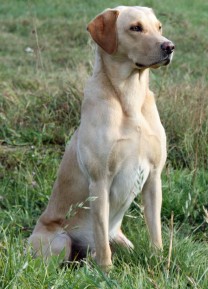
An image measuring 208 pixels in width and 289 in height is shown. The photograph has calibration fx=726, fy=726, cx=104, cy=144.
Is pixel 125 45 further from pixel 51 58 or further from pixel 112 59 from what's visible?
pixel 51 58

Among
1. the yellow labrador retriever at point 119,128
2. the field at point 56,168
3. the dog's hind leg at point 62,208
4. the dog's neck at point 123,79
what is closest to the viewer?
the field at point 56,168

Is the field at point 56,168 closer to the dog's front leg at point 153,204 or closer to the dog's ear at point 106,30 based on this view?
the dog's front leg at point 153,204

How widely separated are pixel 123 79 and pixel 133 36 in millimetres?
275

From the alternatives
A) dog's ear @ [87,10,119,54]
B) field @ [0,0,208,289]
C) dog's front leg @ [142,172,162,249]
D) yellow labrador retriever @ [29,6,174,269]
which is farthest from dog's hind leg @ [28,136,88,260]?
dog's ear @ [87,10,119,54]

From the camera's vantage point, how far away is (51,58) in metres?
10.6

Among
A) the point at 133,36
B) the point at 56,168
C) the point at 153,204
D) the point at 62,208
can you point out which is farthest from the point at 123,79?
the point at 56,168

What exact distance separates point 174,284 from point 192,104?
10.3 ft

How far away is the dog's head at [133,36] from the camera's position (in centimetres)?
408

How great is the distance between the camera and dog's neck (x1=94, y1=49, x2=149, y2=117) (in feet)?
14.0

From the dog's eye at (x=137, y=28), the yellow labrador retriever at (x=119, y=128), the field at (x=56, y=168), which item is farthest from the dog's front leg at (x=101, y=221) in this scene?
the dog's eye at (x=137, y=28)

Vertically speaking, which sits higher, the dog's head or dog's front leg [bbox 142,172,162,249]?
the dog's head

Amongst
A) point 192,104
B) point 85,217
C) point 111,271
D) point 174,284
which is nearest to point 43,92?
point 192,104

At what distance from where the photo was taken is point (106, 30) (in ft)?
13.9

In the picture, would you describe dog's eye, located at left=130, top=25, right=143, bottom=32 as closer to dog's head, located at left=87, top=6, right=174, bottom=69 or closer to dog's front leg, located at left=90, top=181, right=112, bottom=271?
dog's head, located at left=87, top=6, right=174, bottom=69
